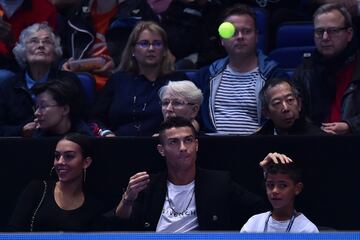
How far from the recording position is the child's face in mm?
5109

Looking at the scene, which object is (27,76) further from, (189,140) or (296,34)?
(296,34)

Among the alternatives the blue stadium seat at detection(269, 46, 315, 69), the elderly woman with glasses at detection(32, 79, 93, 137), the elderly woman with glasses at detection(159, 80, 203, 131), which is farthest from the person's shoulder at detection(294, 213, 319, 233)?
the blue stadium seat at detection(269, 46, 315, 69)

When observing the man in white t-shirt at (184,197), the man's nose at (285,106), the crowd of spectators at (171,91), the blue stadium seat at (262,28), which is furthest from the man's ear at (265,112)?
the blue stadium seat at (262,28)

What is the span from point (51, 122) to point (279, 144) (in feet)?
4.75

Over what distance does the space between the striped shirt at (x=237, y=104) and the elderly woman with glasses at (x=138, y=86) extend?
0.95ft

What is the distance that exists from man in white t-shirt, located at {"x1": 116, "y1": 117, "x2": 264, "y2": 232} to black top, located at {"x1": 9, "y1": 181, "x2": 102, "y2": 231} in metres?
0.24

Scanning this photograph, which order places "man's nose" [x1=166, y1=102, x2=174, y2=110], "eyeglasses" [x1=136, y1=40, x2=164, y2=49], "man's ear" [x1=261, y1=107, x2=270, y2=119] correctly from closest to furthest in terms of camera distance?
"man's ear" [x1=261, y1=107, x2=270, y2=119]
"man's nose" [x1=166, y1=102, x2=174, y2=110]
"eyeglasses" [x1=136, y1=40, x2=164, y2=49]

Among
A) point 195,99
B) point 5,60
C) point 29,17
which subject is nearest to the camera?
point 195,99

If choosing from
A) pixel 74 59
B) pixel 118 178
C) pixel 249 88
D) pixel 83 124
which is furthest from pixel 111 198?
pixel 74 59

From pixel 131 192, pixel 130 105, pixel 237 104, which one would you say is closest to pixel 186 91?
pixel 237 104

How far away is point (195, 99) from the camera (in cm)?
→ 595

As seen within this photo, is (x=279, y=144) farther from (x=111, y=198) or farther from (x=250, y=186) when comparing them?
(x=111, y=198)

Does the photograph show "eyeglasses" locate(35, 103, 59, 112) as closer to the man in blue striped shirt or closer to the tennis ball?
the man in blue striped shirt

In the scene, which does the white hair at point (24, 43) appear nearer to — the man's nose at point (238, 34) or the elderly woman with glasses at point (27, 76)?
the elderly woman with glasses at point (27, 76)
